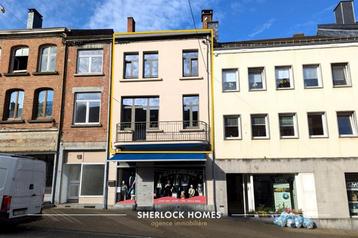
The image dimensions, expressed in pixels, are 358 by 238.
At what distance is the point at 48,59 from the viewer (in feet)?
72.7

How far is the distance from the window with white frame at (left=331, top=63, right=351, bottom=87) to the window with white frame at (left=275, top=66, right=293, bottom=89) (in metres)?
2.54

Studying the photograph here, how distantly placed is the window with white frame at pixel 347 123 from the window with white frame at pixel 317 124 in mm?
889

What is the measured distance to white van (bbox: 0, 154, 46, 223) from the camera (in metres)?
11.1

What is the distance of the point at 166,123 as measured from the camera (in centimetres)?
2031

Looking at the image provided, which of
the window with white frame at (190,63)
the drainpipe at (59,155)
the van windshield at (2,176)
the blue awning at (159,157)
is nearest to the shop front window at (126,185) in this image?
the blue awning at (159,157)

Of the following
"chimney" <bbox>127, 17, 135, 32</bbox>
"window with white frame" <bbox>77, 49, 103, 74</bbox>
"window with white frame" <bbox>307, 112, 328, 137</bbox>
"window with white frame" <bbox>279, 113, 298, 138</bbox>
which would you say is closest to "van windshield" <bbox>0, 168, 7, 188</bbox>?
"window with white frame" <bbox>77, 49, 103, 74</bbox>

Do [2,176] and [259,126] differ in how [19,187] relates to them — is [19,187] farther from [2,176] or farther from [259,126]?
[259,126]

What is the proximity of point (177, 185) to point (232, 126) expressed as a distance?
4831 millimetres

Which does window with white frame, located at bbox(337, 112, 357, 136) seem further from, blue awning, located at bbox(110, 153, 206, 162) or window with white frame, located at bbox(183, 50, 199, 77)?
window with white frame, located at bbox(183, 50, 199, 77)

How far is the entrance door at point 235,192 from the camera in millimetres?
19969

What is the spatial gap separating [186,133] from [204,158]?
2317mm

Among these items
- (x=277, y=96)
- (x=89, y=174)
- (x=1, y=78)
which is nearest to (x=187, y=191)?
(x=89, y=174)

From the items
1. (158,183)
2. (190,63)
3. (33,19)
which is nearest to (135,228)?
(158,183)

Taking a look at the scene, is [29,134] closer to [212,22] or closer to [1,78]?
[1,78]
